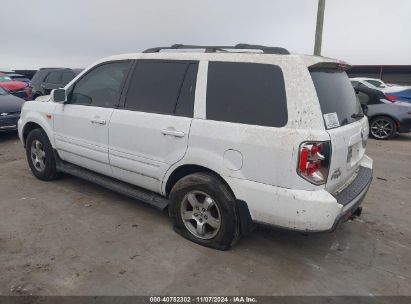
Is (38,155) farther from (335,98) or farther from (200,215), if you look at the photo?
(335,98)

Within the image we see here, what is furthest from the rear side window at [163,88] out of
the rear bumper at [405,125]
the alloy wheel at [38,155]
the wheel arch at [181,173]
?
the rear bumper at [405,125]

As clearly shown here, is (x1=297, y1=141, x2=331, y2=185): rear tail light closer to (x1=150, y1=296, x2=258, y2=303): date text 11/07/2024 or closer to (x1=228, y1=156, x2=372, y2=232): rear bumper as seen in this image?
(x1=228, y1=156, x2=372, y2=232): rear bumper

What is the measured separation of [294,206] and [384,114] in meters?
8.11

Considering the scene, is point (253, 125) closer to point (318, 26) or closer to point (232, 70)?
point (232, 70)

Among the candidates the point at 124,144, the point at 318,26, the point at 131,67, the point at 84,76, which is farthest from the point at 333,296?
the point at 318,26

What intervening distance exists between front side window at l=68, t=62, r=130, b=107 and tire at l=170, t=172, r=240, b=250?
56.3 inches

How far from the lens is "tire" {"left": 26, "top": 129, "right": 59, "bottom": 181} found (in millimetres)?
5121

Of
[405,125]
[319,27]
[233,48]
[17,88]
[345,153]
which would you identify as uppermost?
[319,27]

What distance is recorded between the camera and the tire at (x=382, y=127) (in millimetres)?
9750

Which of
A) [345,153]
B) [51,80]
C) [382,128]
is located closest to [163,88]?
[345,153]

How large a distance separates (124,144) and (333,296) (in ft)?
8.28

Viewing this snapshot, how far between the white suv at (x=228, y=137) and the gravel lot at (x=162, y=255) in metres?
0.35

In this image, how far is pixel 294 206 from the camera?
290 cm

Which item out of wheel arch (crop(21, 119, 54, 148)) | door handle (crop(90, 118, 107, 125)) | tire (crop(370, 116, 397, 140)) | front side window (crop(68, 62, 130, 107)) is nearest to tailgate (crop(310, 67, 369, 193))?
front side window (crop(68, 62, 130, 107))
